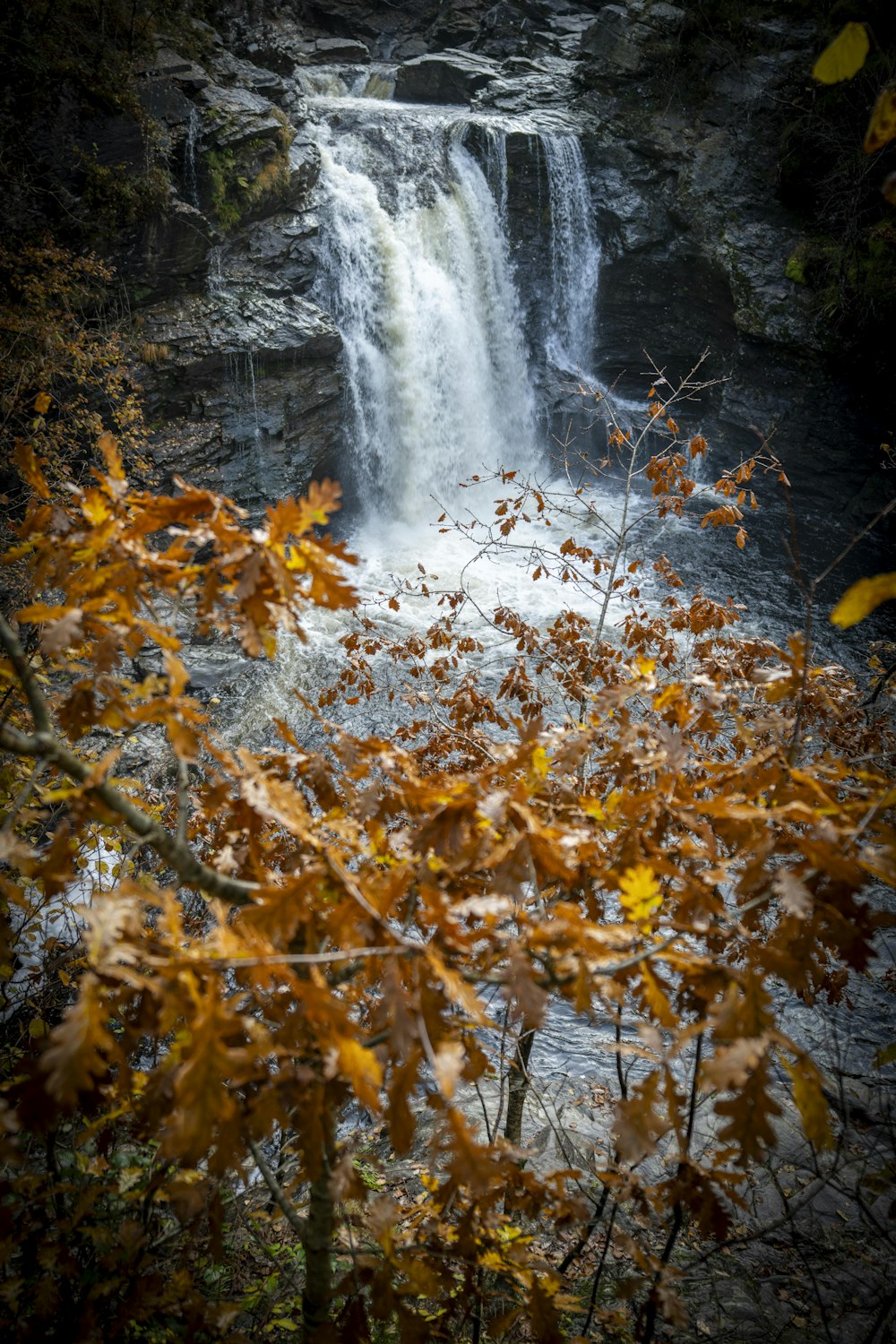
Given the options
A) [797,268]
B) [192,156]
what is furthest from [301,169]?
[797,268]

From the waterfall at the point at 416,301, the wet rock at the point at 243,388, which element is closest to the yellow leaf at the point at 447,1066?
the wet rock at the point at 243,388

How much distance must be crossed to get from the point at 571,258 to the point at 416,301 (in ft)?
12.8

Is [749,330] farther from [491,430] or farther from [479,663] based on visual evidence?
A: [479,663]

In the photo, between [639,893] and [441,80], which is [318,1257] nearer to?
[639,893]

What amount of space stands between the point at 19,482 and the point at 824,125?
13.5 meters

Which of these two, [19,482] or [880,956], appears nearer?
[880,956]

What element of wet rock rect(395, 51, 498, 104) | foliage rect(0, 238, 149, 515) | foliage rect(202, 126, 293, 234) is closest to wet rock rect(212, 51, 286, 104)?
foliage rect(202, 126, 293, 234)

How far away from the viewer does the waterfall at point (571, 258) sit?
13.0m

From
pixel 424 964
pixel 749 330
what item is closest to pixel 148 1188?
pixel 424 964

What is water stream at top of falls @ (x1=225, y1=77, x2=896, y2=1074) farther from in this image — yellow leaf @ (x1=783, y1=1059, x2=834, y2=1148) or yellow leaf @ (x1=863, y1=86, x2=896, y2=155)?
yellow leaf @ (x1=783, y1=1059, x2=834, y2=1148)

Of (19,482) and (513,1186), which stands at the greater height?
(19,482)

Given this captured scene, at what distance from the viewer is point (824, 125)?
36.6 ft

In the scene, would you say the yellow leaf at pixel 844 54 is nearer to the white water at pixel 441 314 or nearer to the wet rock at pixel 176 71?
the white water at pixel 441 314

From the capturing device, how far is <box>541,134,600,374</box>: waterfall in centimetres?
1302
